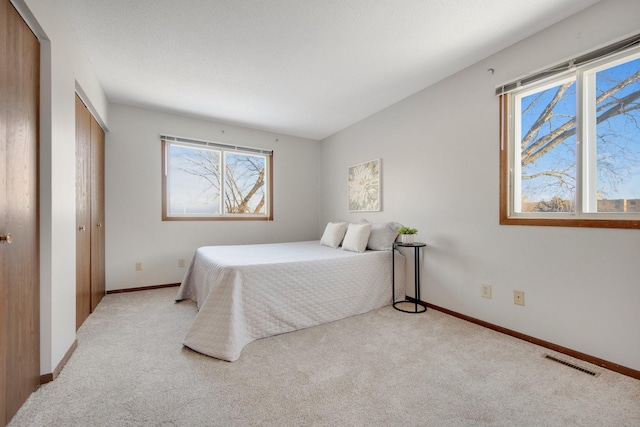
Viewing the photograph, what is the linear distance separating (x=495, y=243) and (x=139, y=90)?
3.92m

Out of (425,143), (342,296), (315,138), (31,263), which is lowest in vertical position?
(342,296)

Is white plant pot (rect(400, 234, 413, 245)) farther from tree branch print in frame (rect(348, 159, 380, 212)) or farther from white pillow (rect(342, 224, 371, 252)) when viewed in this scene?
tree branch print in frame (rect(348, 159, 380, 212))

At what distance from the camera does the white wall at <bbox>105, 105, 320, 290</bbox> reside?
3.33 metres

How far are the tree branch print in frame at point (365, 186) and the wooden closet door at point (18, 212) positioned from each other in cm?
312

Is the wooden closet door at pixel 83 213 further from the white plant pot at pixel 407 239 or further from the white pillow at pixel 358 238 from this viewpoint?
the white plant pot at pixel 407 239

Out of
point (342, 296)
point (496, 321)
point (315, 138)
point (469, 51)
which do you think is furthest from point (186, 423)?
point (315, 138)

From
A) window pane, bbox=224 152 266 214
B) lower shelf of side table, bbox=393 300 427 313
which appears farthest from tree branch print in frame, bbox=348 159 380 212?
window pane, bbox=224 152 266 214

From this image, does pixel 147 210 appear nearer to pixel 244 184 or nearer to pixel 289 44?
pixel 244 184

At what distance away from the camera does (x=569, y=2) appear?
1735mm

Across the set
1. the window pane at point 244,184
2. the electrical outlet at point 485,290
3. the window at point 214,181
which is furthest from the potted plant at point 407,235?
the window pane at point 244,184

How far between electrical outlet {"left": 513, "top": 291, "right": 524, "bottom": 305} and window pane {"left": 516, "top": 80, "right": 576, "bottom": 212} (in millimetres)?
670

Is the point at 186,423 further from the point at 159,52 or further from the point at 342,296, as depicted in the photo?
the point at 159,52

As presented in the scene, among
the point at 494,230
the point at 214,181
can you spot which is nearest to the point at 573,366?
the point at 494,230

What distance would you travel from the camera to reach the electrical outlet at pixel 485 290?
2330 millimetres
